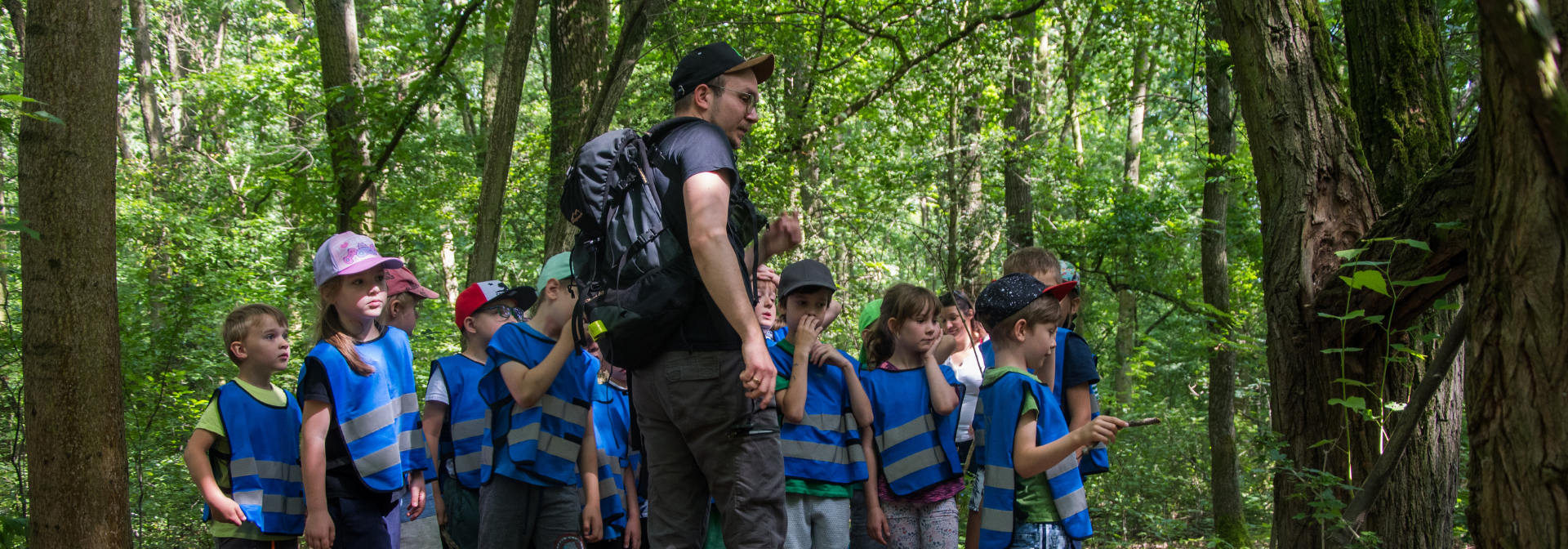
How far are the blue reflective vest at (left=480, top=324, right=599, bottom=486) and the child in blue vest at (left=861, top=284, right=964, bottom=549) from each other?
50.5 inches

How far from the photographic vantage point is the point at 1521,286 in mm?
1487

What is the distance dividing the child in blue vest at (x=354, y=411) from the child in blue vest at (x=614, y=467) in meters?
0.83

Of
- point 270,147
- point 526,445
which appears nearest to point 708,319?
point 526,445

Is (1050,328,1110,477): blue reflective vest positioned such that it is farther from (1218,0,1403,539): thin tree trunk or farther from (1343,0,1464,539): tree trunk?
(1343,0,1464,539): tree trunk

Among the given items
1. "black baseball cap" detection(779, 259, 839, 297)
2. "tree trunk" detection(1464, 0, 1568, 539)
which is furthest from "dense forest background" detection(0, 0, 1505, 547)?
"black baseball cap" detection(779, 259, 839, 297)

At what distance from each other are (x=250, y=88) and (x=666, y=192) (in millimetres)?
14886

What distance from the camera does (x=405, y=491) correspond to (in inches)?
157

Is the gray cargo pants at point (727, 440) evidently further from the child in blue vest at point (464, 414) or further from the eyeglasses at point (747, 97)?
the child in blue vest at point (464, 414)

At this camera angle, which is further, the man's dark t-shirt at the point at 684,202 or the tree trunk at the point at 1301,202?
the tree trunk at the point at 1301,202

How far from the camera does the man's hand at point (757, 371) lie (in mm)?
2354

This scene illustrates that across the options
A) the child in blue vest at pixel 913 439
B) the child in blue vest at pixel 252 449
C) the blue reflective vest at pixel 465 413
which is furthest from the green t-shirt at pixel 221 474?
the child in blue vest at pixel 913 439

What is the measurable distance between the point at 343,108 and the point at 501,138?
265 cm

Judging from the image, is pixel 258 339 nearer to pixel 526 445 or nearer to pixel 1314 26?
pixel 526 445

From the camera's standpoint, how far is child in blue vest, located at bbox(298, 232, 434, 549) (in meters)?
3.21
